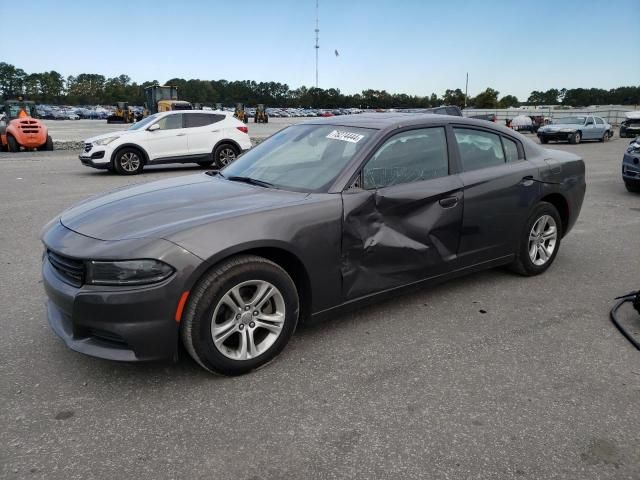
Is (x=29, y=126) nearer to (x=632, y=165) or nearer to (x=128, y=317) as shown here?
(x=632, y=165)

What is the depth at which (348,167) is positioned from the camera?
362 centimetres

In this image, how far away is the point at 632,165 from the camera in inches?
384

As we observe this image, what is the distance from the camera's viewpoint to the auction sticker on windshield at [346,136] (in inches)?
151

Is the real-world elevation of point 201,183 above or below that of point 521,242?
above

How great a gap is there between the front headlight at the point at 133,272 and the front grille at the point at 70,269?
0.17m

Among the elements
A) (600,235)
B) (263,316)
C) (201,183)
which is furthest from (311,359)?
(600,235)

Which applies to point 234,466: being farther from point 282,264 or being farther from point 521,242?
point 521,242

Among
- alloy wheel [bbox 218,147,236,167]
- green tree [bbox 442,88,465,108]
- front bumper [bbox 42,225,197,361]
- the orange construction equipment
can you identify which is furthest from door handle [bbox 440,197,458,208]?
green tree [bbox 442,88,465,108]

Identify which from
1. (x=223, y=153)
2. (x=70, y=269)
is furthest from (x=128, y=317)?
(x=223, y=153)

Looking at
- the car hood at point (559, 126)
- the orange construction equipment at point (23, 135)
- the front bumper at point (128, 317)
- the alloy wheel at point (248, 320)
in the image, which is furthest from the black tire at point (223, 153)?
the car hood at point (559, 126)

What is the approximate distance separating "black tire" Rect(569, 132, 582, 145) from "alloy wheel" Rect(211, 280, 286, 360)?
2763 centimetres

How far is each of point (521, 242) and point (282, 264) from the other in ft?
8.09

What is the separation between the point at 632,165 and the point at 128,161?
11161mm

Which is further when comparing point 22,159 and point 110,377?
point 22,159
